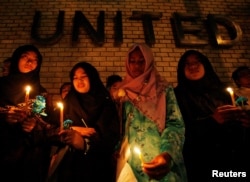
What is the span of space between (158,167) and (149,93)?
28.9 inches

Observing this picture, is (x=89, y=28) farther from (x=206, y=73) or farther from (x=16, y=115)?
(x=16, y=115)

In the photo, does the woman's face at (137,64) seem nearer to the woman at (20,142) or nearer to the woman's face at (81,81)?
the woman's face at (81,81)

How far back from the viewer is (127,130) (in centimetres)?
209

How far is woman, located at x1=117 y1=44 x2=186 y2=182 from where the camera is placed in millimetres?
1773

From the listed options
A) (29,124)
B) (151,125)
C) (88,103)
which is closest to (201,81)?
(151,125)

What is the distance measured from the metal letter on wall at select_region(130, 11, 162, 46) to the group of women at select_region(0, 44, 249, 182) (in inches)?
67.7

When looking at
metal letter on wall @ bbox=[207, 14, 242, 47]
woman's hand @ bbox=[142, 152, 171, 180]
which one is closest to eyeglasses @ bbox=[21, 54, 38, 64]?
woman's hand @ bbox=[142, 152, 171, 180]

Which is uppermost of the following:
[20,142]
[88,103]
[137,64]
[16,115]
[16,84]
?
[137,64]

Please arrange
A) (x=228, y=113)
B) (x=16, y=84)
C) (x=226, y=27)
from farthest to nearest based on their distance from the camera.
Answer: (x=226, y=27)
(x=16, y=84)
(x=228, y=113)

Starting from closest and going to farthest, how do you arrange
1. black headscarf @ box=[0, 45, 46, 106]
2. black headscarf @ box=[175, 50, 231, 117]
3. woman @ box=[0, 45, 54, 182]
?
woman @ box=[0, 45, 54, 182] < black headscarf @ box=[0, 45, 46, 106] < black headscarf @ box=[175, 50, 231, 117]

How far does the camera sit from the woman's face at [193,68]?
Result: 281 cm

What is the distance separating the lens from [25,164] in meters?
2.21

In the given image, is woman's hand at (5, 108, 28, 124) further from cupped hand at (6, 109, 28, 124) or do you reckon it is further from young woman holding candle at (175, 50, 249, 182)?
young woman holding candle at (175, 50, 249, 182)

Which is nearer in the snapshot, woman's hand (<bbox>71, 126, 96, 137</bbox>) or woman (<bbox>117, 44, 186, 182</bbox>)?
woman (<bbox>117, 44, 186, 182</bbox>)
